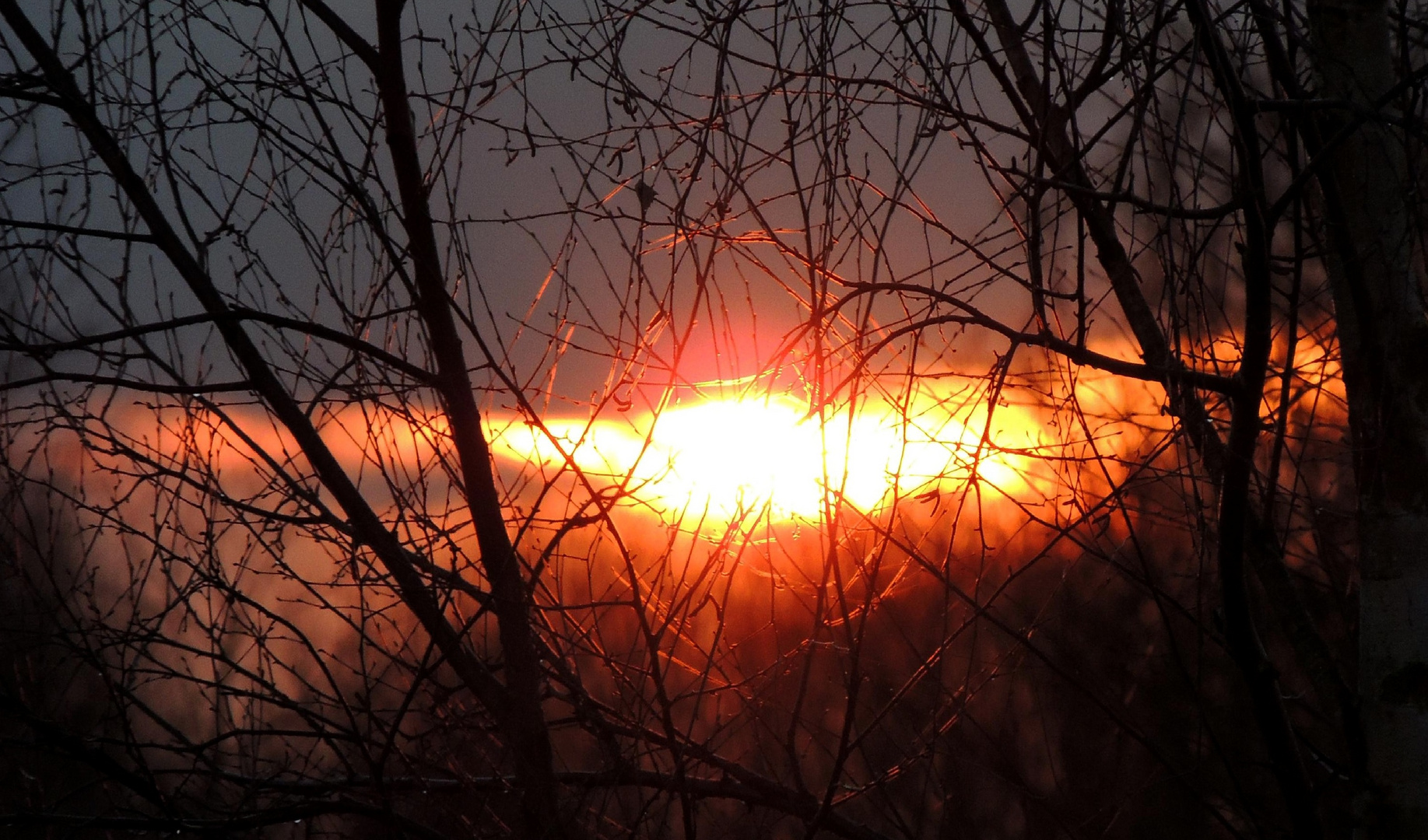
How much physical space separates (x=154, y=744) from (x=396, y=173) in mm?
1463

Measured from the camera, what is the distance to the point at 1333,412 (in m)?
5.66

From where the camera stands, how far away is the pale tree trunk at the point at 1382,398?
7.53 ft

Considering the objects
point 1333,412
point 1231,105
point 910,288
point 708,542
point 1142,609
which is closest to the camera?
point 1231,105

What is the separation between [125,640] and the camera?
8.12ft

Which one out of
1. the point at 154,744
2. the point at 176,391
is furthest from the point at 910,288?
the point at 154,744

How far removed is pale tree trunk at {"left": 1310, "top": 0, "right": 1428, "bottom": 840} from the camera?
7.53 ft

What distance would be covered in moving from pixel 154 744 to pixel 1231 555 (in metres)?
2.49

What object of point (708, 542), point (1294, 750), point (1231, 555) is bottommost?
point (1294, 750)

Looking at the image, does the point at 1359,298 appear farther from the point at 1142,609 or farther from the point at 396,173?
the point at 1142,609

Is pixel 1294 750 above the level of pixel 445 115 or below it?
below

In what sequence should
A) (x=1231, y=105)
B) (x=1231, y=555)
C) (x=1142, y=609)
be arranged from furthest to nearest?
(x=1142, y=609)
(x=1231, y=555)
(x=1231, y=105)

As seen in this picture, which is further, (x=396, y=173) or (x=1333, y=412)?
(x=1333, y=412)

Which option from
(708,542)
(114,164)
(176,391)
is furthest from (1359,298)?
(114,164)

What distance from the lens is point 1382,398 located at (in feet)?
7.71
